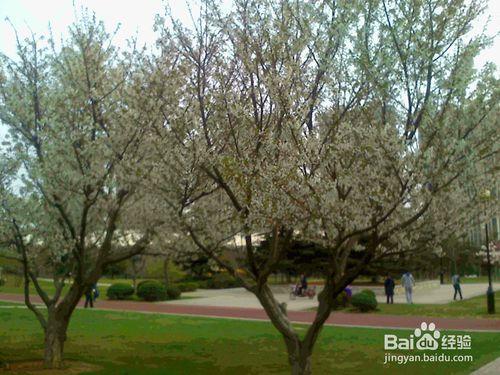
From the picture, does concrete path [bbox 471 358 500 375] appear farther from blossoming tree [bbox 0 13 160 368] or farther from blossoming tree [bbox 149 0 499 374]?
blossoming tree [bbox 0 13 160 368]

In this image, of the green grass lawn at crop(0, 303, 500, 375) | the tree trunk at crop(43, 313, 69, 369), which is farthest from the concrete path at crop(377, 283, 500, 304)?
the tree trunk at crop(43, 313, 69, 369)

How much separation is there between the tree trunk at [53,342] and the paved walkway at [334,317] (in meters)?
11.9

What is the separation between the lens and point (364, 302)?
26859 millimetres

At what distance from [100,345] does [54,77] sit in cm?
799

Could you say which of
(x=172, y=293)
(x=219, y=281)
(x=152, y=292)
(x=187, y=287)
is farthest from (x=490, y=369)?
(x=219, y=281)

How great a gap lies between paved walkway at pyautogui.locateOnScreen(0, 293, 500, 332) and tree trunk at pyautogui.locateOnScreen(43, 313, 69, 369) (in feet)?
38.9

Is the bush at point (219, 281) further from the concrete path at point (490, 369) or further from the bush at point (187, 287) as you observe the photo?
the concrete path at point (490, 369)

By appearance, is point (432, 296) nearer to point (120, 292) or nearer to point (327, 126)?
point (120, 292)

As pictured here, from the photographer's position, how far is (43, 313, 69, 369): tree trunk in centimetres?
1267

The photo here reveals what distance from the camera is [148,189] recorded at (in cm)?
1047

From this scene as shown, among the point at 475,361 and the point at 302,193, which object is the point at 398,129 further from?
the point at 475,361

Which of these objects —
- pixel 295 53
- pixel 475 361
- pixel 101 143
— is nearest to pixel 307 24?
pixel 295 53

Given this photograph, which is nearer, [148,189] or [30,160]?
[148,189]

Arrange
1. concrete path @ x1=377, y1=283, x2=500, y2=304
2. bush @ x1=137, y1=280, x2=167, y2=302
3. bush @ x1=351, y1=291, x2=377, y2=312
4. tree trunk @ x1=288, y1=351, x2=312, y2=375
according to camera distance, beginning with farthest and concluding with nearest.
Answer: bush @ x1=137, y1=280, x2=167, y2=302, concrete path @ x1=377, y1=283, x2=500, y2=304, bush @ x1=351, y1=291, x2=377, y2=312, tree trunk @ x1=288, y1=351, x2=312, y2=375
